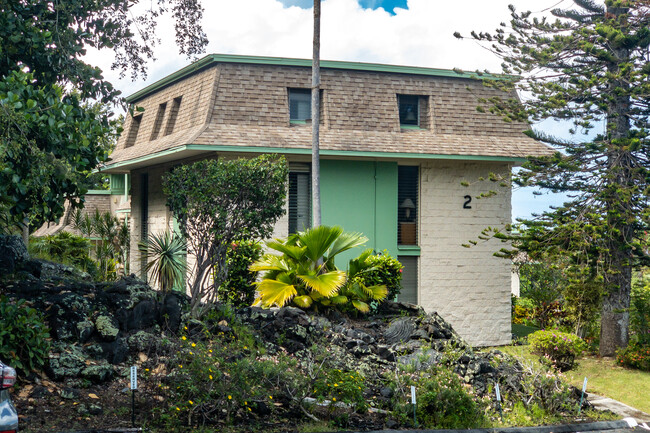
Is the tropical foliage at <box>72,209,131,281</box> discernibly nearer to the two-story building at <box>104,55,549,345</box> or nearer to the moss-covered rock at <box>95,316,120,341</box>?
the two-story building at <box>104,55,549,345</box>

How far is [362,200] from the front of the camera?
2055cm

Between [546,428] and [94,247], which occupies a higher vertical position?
[94,247]

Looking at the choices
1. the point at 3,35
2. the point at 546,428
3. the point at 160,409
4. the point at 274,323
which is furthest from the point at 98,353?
the point at 546,428

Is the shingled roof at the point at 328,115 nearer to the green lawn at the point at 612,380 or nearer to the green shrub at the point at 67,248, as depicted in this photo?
the green shrub at the point at 67,248

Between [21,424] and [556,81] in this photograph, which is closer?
[21,424]

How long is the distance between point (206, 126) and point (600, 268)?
36.0 feet

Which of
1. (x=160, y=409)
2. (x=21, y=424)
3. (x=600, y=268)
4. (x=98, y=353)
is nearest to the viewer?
(x=21, y=424)

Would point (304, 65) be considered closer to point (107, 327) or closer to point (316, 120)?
point (316, 120)

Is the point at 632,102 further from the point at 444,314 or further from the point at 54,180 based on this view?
the point at 54,180

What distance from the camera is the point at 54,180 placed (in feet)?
28.9

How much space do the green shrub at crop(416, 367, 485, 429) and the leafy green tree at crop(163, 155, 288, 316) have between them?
4258 mm

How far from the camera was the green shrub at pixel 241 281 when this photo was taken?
16250mm

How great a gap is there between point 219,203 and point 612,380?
406 inches

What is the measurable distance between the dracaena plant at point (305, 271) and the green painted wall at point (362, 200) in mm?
4548
